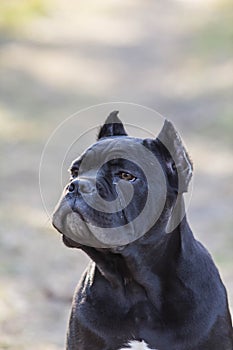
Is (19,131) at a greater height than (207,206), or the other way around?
(19,131)

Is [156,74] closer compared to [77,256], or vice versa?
[77,256]

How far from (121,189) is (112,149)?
22 centimetres

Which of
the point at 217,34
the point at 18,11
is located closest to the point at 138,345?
the point at 217,34

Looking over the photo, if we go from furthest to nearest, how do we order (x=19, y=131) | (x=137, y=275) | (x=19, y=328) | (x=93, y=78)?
(x=93, y=78) < (x=19, y=131) < (x=19, y=328) < (x=137, y=275)

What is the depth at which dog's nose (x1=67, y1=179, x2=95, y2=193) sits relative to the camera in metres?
4.14

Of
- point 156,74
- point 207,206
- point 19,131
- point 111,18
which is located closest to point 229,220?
point 207,206

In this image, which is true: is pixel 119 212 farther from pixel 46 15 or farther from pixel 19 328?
pixel 46 15

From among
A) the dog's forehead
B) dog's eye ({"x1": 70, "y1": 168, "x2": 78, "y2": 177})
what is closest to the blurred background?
dog's eye ({"x1": 70, "y1": 168, "x2": 78, "y2": 177})

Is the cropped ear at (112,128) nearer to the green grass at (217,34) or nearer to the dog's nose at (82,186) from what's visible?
the dog's nose at (82,186)

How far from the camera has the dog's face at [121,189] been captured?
4.16m

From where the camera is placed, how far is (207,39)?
1460 centimetres

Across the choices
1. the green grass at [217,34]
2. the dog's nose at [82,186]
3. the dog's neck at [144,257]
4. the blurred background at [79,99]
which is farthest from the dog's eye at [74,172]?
the green grass at [217,34]

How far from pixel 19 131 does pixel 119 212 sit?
7366mm

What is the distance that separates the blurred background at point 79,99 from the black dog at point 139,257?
5.29 ft
